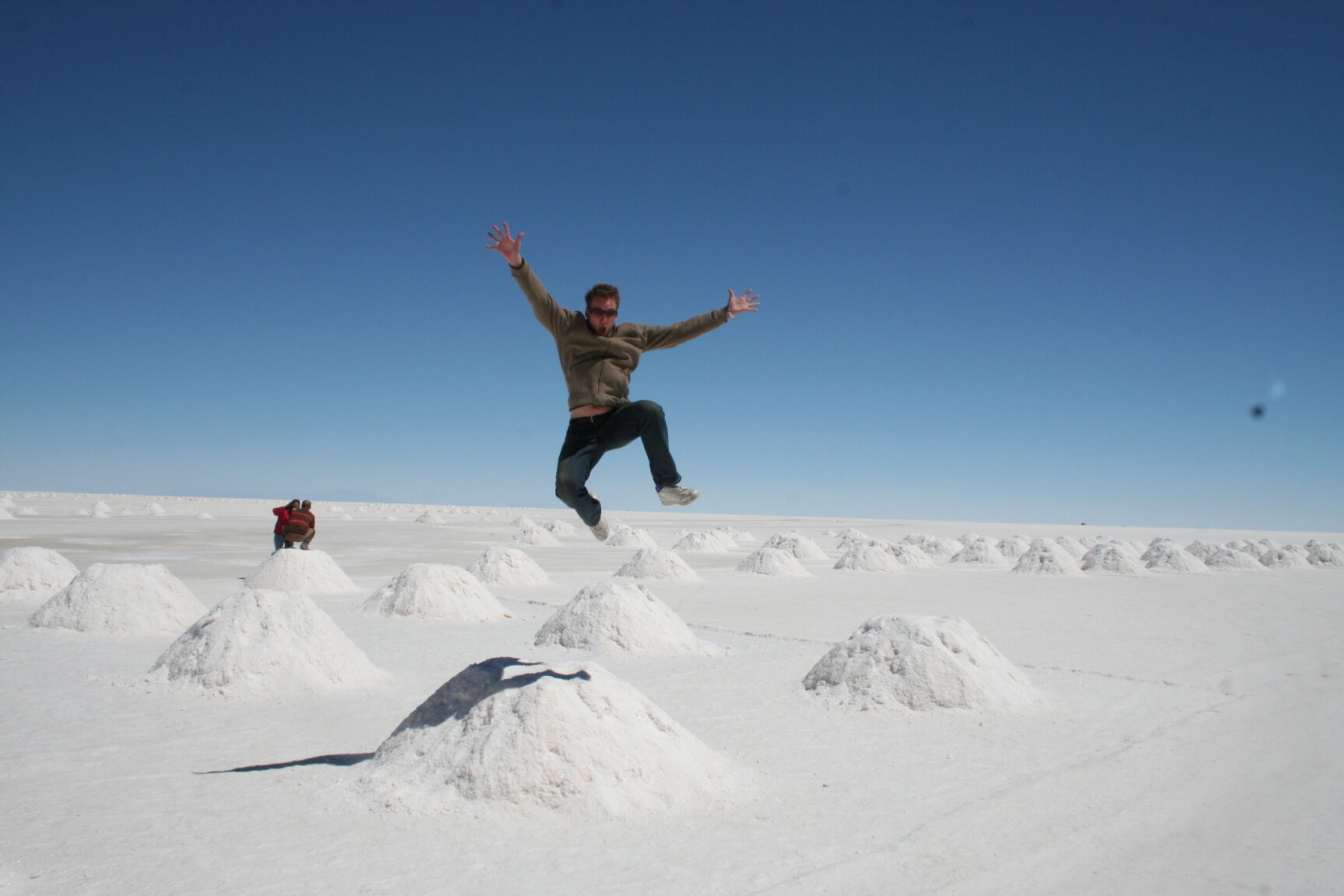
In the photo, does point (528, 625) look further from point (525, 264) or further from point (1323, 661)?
point (1323, 661)

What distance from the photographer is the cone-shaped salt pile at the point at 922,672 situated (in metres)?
6.32

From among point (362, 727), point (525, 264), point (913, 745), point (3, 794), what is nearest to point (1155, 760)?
point (913, 745)

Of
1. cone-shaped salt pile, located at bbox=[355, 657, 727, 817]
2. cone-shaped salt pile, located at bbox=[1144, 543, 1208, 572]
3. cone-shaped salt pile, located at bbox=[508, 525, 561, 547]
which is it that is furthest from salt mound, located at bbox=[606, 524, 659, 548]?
cone-shaped salt pile, located at bbox=[355, 657, 727, 817]

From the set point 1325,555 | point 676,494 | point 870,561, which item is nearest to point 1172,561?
point 1325,555

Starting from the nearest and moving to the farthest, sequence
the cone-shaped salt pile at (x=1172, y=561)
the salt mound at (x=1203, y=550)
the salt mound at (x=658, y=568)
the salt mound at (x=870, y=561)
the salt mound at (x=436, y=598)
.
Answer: the salt mound at (x=436, y=598), the salt mound at (x=658, y=568), the salt mound at (x=870, y=561), the cone-shaped salt pile at (x=1172, y=561), the salt mound at (x=1203, y=550)

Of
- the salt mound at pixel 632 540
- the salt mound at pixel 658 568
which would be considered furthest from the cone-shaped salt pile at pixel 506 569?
the salt mound at pixel 632 540

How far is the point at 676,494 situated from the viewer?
13.9 ft

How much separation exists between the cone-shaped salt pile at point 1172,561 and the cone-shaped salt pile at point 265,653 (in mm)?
21311

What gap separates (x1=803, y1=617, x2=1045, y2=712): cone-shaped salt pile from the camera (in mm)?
6316

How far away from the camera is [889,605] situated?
43.6 ft

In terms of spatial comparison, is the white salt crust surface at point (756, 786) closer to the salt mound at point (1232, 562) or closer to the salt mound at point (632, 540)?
the salt mound at point (1232, 562)

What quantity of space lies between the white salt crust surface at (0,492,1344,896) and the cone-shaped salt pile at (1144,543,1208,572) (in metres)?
12.9

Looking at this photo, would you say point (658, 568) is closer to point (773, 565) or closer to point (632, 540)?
point (773, 565)

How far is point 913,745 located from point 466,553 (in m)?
20.4
